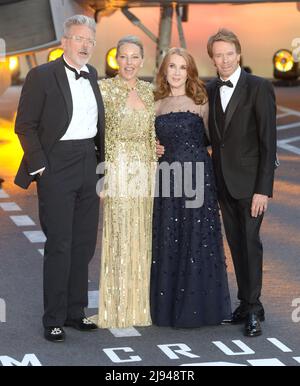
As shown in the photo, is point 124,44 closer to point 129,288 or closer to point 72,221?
point 72,221

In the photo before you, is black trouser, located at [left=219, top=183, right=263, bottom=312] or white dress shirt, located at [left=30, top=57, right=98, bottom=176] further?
black trouser, located at [left=219, top=183, right=263, bottom=312]

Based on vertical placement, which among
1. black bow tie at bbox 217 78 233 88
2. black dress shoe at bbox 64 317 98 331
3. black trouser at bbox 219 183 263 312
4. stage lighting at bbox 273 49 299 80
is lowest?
stage lighting at bbox 273 49 299 80

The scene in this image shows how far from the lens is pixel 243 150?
21.4 ft

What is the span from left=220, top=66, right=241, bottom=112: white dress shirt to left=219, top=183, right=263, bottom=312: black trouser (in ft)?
1.86

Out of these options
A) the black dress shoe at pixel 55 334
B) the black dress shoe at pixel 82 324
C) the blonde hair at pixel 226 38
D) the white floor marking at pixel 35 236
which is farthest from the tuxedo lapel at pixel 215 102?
the white floor marking at pixel 35 236

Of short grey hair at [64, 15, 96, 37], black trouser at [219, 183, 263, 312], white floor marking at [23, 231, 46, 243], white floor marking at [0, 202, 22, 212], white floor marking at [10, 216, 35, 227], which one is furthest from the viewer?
white floor marking at [0, 202, 22, 212]

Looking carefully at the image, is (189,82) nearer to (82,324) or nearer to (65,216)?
(65,216)

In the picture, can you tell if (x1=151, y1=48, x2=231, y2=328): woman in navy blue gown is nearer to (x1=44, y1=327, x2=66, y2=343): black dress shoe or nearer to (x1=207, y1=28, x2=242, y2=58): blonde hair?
(x1=207, y1=28, x2=242, y2=58): blonde hair

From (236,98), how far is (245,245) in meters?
0.98

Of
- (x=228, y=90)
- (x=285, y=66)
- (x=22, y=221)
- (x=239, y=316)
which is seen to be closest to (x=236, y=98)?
(x=228, y=90)

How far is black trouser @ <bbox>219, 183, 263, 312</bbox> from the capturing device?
21.6 feet

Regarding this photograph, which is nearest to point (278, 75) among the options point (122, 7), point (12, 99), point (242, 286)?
point (12, 99)

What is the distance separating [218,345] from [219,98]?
5.30ft

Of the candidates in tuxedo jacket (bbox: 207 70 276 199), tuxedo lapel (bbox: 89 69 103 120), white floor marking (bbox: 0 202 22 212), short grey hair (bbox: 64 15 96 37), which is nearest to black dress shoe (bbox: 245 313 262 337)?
tuxedo jacket (bbox: 207 70 276 199)
